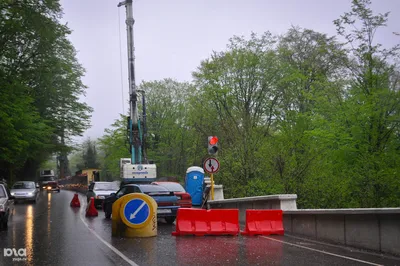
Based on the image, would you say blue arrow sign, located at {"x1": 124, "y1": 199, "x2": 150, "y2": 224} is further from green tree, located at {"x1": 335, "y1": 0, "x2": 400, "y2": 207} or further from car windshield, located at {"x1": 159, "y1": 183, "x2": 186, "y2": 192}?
green tree, located at {"x1": 335, "y1": 0, "x2": 400, "y2": 207}

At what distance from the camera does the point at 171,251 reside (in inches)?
406

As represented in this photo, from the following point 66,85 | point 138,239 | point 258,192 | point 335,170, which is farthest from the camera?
point 66,85

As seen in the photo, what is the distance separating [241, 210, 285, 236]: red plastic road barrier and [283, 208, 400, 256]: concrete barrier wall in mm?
484

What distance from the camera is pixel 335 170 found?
28.5 m

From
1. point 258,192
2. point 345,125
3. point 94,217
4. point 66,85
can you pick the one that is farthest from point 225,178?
point 66,85

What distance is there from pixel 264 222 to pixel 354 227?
124 inches

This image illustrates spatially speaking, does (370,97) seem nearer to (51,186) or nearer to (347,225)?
(347,225)

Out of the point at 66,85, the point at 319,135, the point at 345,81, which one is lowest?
the point at 319,135

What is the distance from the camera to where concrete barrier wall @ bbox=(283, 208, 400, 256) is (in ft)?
32.1

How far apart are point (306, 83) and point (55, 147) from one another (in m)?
29.3

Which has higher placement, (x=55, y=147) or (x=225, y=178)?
(x=55, y=147)

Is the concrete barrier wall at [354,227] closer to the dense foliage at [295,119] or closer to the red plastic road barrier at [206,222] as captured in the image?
the red plastic road barrier at [206,222]

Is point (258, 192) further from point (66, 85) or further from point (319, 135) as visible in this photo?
point (66, 85)

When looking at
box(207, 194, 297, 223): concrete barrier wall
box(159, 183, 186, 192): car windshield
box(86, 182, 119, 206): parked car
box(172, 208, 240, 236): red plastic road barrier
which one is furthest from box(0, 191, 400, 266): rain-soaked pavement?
box(86, 182, 119, 206): parked car
